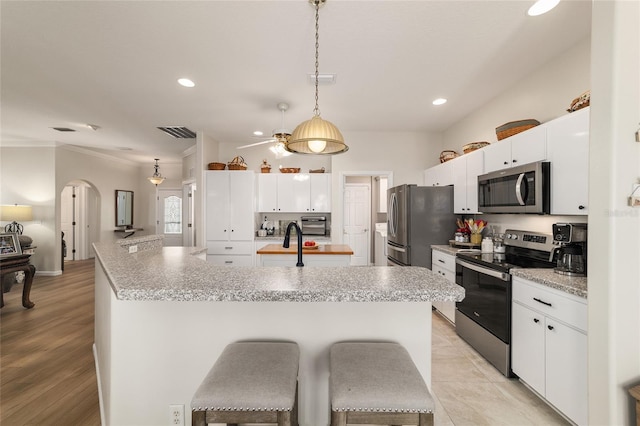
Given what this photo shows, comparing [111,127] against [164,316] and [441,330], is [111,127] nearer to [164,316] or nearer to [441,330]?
[164,316]

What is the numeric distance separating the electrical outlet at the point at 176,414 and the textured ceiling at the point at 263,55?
244 cm

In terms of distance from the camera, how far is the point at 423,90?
3.30 meters

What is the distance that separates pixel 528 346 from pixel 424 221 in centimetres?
202

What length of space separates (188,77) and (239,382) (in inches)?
117

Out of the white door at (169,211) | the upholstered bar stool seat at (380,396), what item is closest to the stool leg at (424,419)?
A: the upholstered bar stool seat at (380,396)

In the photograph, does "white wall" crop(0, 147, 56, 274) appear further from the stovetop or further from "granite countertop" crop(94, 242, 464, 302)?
the stovetop

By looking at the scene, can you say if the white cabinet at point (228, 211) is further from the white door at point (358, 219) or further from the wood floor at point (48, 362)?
the white door at point (358, 219)

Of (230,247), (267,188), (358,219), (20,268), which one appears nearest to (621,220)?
(267,188)

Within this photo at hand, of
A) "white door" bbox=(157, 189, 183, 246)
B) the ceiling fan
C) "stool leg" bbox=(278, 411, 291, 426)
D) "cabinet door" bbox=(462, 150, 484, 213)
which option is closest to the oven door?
"cabinet door" bbox=(462, 150, 484, 213)

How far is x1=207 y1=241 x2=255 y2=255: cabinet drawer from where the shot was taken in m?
5.04

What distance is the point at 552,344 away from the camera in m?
1.86

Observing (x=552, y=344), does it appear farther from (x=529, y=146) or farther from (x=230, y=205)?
(x=230, y=205)

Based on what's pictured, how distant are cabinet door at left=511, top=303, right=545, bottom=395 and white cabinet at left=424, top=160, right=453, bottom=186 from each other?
2161 mm

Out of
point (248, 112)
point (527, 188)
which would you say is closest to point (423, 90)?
point (527, 188)
